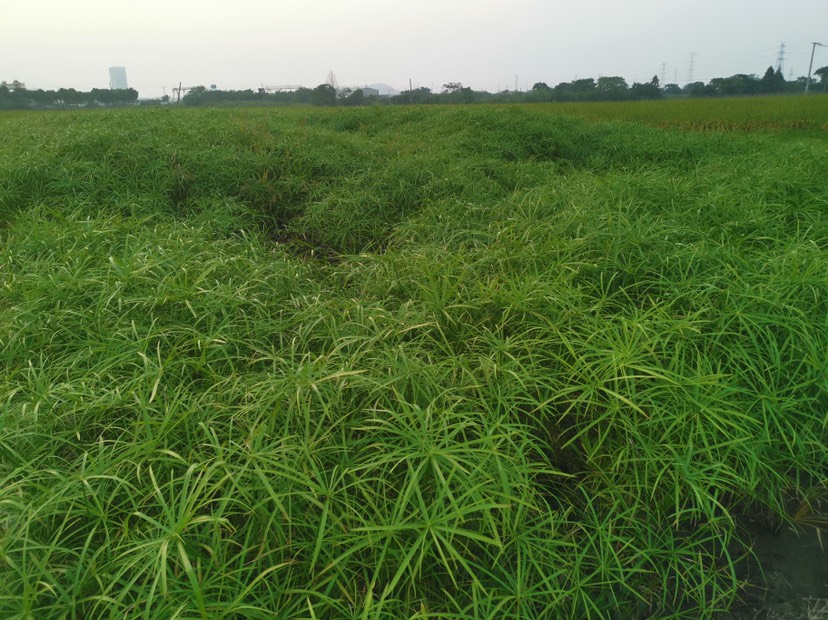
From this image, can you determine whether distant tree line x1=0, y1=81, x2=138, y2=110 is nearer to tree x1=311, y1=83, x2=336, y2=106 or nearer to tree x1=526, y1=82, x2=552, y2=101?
tree x1=311, y1=83, x2=336, y2=106

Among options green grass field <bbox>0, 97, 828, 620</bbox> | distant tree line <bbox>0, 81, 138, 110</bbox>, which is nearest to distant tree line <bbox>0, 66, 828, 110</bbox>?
distant tree line <bbox>0, 81, 138, 110</bbox>

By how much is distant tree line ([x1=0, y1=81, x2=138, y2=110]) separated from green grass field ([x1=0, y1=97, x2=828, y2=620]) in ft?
84.7

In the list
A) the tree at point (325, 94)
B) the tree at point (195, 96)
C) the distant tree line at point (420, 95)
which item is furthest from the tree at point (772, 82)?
the tree at point (195, 96)

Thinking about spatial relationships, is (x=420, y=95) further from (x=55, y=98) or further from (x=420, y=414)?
(x=420, y=414)

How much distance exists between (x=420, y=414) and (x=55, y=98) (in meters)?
30.3

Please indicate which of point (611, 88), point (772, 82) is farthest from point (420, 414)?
point (772, 82)

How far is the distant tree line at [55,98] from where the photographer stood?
2327 cm

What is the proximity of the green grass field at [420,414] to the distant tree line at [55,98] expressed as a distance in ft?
84.7

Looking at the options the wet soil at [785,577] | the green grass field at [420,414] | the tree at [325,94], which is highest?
the tree at [325,94]

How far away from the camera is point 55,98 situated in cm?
2420

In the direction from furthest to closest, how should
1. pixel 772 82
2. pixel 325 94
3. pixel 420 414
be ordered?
pixel 772 82
pixel 325 94
pixel 420 414

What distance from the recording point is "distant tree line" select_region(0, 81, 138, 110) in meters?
23.3

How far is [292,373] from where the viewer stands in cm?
164

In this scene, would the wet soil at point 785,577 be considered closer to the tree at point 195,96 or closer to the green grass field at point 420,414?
the green grass field at point 420,414
